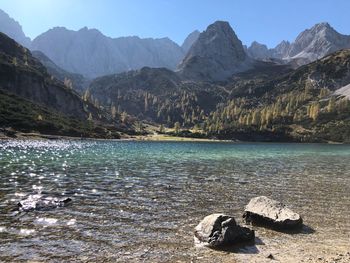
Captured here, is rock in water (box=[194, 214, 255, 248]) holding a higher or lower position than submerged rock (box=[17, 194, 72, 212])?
higher

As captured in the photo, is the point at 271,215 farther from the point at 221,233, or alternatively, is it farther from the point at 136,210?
the point at 136,210

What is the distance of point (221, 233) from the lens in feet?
65.6

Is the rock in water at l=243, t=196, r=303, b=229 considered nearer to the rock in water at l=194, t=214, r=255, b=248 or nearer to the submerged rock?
the rock in water at l=194, t=214, r=255, b=248

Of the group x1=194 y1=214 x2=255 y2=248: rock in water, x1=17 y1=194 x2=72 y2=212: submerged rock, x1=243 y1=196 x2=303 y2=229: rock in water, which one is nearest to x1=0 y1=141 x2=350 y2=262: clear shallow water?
x1=17 y1=194 x2=72 y2=212: submerged rock

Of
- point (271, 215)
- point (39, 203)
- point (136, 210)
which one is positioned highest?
point (271, 215)

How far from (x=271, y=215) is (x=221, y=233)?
584 centimetres

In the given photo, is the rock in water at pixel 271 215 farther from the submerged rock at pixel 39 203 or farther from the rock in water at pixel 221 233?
the submerged rock at pixel 39 203

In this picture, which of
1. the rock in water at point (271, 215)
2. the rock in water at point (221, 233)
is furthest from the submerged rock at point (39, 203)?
the rock in water at point (271, 215)

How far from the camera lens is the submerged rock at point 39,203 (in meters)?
26.2

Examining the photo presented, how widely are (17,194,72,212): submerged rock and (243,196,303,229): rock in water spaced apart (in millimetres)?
14557

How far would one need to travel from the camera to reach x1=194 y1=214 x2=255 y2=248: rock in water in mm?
19733

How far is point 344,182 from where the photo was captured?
47500 mm

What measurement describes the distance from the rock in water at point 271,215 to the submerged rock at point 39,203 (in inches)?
573

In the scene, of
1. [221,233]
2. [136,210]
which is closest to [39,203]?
[136,210]
